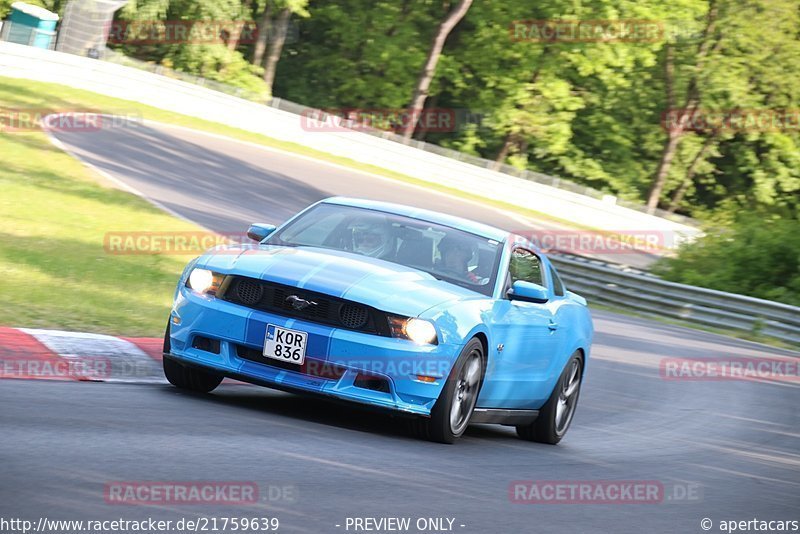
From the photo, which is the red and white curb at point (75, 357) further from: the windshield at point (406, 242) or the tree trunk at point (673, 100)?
the tree trunk at point (673, 100)

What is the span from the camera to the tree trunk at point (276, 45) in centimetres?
5466

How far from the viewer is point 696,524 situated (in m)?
6.86

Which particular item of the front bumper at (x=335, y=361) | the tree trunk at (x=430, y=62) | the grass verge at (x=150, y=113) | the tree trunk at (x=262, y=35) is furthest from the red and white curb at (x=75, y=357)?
the tree trunk at (x=262, y=35)

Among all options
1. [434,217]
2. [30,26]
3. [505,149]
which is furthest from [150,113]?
[434,217]

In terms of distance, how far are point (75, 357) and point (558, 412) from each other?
3554 millimetres

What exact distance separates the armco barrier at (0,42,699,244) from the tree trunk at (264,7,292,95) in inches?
616

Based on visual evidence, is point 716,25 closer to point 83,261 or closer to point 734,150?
point 734,150

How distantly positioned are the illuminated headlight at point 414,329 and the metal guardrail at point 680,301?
54.5 ft

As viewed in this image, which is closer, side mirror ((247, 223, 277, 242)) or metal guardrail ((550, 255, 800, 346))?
side mirror ((247, 223, 277, 242))

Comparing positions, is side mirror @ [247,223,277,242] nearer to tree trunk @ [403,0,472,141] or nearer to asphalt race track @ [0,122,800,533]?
asphalt race track @ [0,122,800,533]

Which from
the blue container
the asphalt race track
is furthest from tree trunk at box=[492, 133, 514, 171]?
the asphalt race track

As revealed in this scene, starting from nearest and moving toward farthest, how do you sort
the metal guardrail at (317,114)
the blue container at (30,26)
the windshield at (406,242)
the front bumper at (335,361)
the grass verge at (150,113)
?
the front bumper at (335,361) < the windshield at (406,242) < the grass verge at (150,113) < the metal guardrail at (317,114) < the blue container at (30,26)

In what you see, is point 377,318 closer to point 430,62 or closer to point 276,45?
point 430,62

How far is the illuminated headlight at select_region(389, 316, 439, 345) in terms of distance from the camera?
7.39 m
